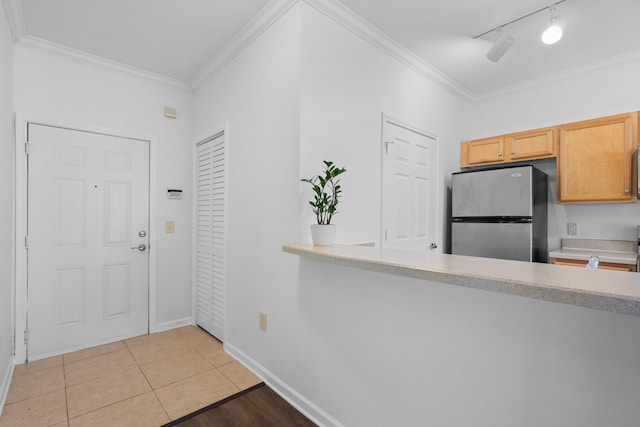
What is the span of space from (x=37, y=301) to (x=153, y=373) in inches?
47.7

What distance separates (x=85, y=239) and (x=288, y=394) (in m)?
2.29

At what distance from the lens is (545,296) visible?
0.84 metres

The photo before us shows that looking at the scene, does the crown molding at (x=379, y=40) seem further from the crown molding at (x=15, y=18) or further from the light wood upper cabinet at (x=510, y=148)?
the crown molding at (x=15, y=18)

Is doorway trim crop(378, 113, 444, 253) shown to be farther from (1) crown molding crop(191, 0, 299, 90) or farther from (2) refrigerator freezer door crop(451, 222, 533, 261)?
(1) crown molding crop(191, 0, 299, 90)

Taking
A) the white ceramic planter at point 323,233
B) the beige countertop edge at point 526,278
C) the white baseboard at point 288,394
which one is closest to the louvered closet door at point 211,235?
the white baseboard at point 288,394

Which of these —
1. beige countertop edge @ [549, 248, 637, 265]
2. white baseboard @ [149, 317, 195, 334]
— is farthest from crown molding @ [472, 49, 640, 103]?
white baseboard @ [149, 317, 195, 334]

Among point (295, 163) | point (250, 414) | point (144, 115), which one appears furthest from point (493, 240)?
point (144, 115)

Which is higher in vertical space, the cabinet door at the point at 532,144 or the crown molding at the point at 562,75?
the crown molding at the point at 562,75

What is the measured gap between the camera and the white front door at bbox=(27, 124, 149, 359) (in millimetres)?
2561

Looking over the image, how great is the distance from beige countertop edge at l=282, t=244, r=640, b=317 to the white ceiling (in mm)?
1826

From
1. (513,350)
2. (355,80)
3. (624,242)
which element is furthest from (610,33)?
(513,350)

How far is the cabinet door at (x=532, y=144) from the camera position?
3018 mm

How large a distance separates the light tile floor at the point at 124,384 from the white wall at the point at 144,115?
61 centimetres

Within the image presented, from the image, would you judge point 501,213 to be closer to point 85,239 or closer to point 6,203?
point 85,239
